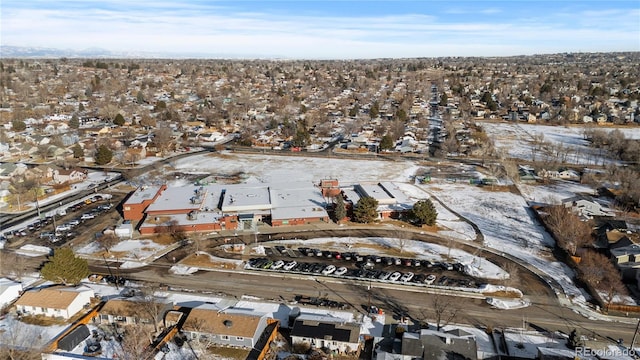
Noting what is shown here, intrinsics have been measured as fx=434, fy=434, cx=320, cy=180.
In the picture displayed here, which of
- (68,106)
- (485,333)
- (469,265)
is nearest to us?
(485,333)

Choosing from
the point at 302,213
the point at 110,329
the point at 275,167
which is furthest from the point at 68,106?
the point at 110,329

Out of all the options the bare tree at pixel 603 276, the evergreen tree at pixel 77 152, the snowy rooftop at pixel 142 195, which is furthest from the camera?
the evergreen tree at pixel 77 152

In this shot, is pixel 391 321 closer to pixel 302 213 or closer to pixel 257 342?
pixel 257 342

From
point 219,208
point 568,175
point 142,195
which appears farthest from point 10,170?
point 568,175

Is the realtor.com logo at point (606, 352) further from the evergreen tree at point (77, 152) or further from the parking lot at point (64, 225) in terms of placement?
the evergreen tree at point (77, 152)

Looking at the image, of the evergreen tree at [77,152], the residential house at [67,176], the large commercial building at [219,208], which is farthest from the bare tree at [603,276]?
the evergreen tree at [77,152]
